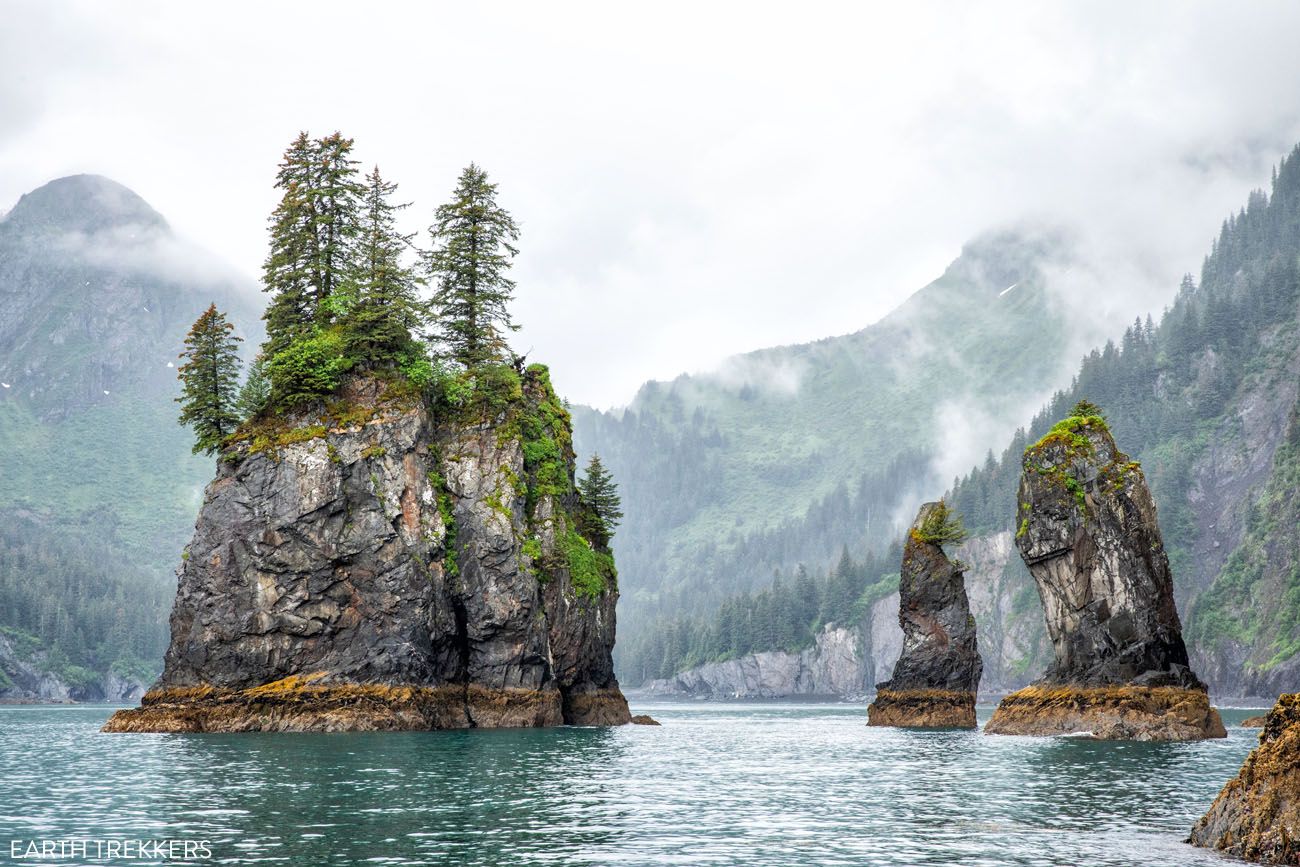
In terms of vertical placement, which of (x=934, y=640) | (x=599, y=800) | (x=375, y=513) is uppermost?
(x=375, y=513)

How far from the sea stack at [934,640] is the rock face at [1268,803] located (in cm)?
7073

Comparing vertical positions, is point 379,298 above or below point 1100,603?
above

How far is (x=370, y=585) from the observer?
247 feet

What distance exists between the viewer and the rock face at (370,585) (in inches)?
2869

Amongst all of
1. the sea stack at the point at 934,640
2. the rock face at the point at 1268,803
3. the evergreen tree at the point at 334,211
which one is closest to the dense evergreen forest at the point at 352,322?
the evergreen tree at the point at 334,211

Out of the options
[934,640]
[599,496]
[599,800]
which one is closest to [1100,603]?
[934,640]

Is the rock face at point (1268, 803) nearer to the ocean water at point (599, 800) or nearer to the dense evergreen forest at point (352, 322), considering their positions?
the ocean water at point (599, 800)

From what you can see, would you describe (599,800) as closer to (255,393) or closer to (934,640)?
(255,393)

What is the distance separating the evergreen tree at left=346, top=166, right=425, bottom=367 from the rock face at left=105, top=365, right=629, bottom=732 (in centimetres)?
323

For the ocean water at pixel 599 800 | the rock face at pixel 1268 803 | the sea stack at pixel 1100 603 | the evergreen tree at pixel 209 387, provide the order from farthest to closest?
1. the evergreen tree at pixel 209 387
2. the sea stack at pixel 1100 603
3. the ocean water at pixel 599 800
4. the rock face at pixel 1268 803

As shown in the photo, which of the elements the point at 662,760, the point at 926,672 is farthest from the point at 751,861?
the point at 926,672

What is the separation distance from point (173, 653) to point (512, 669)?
21.6 metres

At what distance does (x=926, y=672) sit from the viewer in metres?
100

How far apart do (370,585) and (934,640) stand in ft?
160
